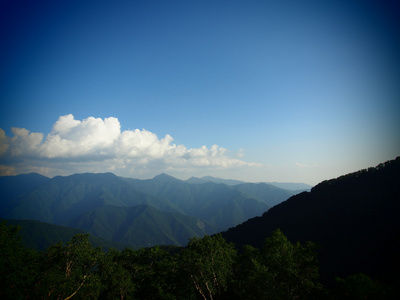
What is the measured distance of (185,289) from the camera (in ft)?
106

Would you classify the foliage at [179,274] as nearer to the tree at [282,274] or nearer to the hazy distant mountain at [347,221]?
the tree at [282,274]

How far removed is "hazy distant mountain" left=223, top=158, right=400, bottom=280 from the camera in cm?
6888

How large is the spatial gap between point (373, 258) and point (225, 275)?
7094cm

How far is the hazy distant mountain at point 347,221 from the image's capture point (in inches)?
2712

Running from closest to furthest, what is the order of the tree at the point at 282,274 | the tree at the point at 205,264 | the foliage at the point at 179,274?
the foliage at the point at 179,274
the tree at the point at 282,274
the tree at the point at 205,264

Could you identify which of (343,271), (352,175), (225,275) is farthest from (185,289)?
(352,175)

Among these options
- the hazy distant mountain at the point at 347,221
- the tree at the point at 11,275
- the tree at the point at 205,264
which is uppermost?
the tree at the point at 11,275

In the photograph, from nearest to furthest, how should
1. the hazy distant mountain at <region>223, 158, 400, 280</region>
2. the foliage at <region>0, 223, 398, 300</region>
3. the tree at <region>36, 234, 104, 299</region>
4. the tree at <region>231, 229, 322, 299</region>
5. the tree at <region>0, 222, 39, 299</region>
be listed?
the tree at <region>0, 222, 39, 299</region>, the foliage at <region>0, 223, 398, 300</region>, the tree at <region>231, 229, 322, 299</region>, the tree at <region>36, 234, 104, 299</region>, the hazy distant mountain at <region>223, 158, 400, 280</region>

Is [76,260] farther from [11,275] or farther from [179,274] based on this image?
[179,274]

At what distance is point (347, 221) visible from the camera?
8925 centimetres

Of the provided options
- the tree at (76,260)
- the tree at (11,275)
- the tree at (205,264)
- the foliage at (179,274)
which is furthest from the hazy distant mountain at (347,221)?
the tree at (11,275)

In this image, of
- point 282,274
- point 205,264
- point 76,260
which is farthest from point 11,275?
point 282,274

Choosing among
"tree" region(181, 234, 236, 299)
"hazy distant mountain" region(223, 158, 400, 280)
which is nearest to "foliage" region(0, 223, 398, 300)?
"tree" region(181, 234, 236, 299)

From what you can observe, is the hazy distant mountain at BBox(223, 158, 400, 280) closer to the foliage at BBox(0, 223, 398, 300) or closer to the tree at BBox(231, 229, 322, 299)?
the tree at BBox(231, 229, 322, 299)
